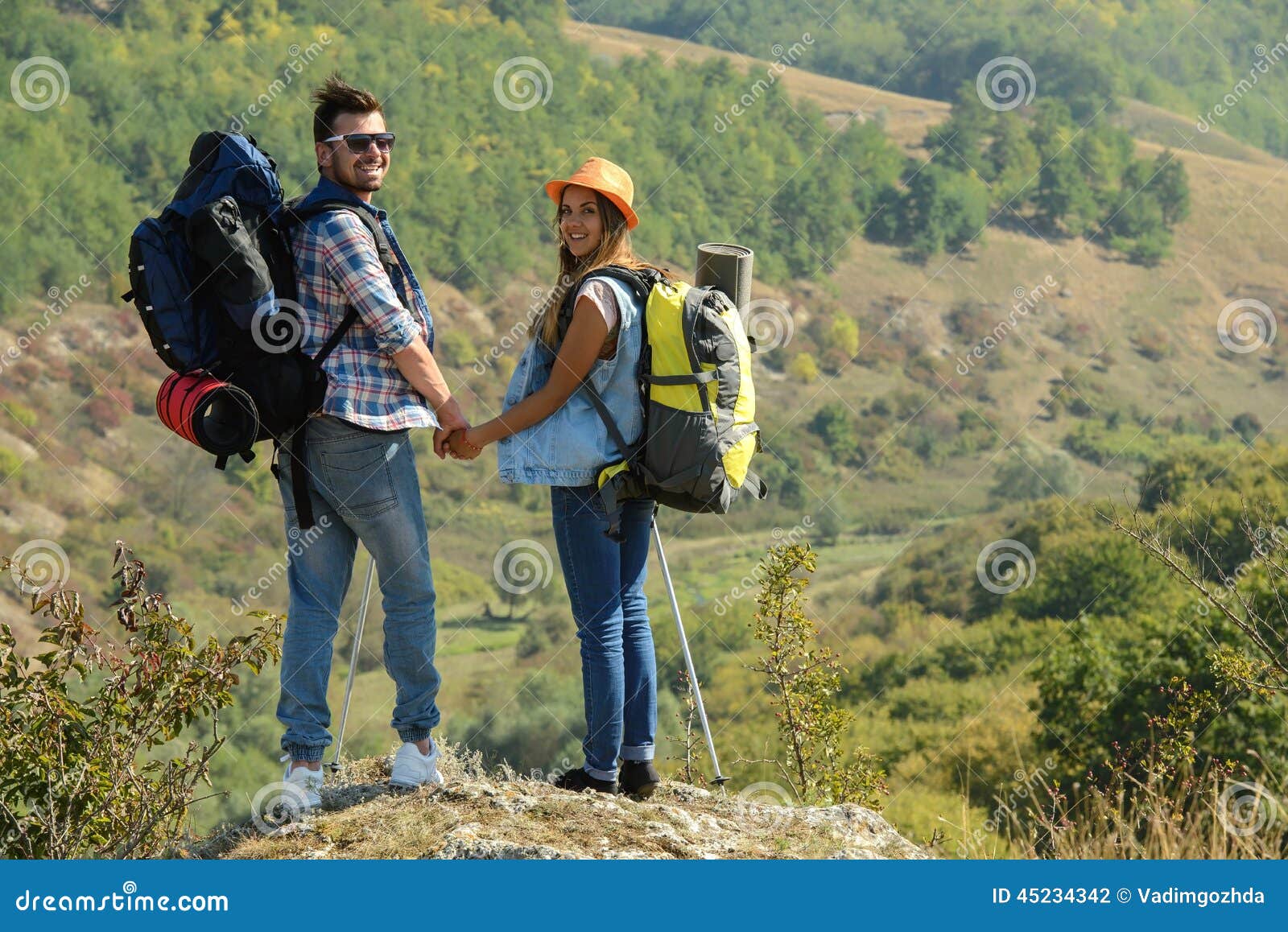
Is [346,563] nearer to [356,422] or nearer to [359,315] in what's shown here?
[356,422]

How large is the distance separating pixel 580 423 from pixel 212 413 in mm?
870

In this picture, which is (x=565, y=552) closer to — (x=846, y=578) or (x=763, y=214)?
(x=846, y=578)

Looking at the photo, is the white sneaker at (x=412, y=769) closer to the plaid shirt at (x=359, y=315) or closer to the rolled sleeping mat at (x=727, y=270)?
the plaid shirt at (x=359, y=315)

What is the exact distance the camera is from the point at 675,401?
3678 millimetres

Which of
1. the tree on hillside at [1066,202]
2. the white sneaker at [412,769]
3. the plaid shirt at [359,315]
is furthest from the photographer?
the tree on hillside at [1066,202]

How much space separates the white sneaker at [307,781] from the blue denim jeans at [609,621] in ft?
2.24

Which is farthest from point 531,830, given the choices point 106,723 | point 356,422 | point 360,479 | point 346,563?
point 106,723

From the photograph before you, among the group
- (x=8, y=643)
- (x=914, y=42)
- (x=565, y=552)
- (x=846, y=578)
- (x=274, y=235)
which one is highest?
(x=914, y=42)

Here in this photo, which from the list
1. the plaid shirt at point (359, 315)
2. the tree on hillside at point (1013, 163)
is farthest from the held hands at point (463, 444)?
the tree on hillside at point (1013, 163)

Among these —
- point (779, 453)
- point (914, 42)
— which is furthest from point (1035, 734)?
point (914, 42)

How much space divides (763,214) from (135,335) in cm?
3140

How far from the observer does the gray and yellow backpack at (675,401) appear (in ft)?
12.0

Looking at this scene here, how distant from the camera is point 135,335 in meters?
55.5

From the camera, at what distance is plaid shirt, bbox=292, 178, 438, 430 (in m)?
3.46
